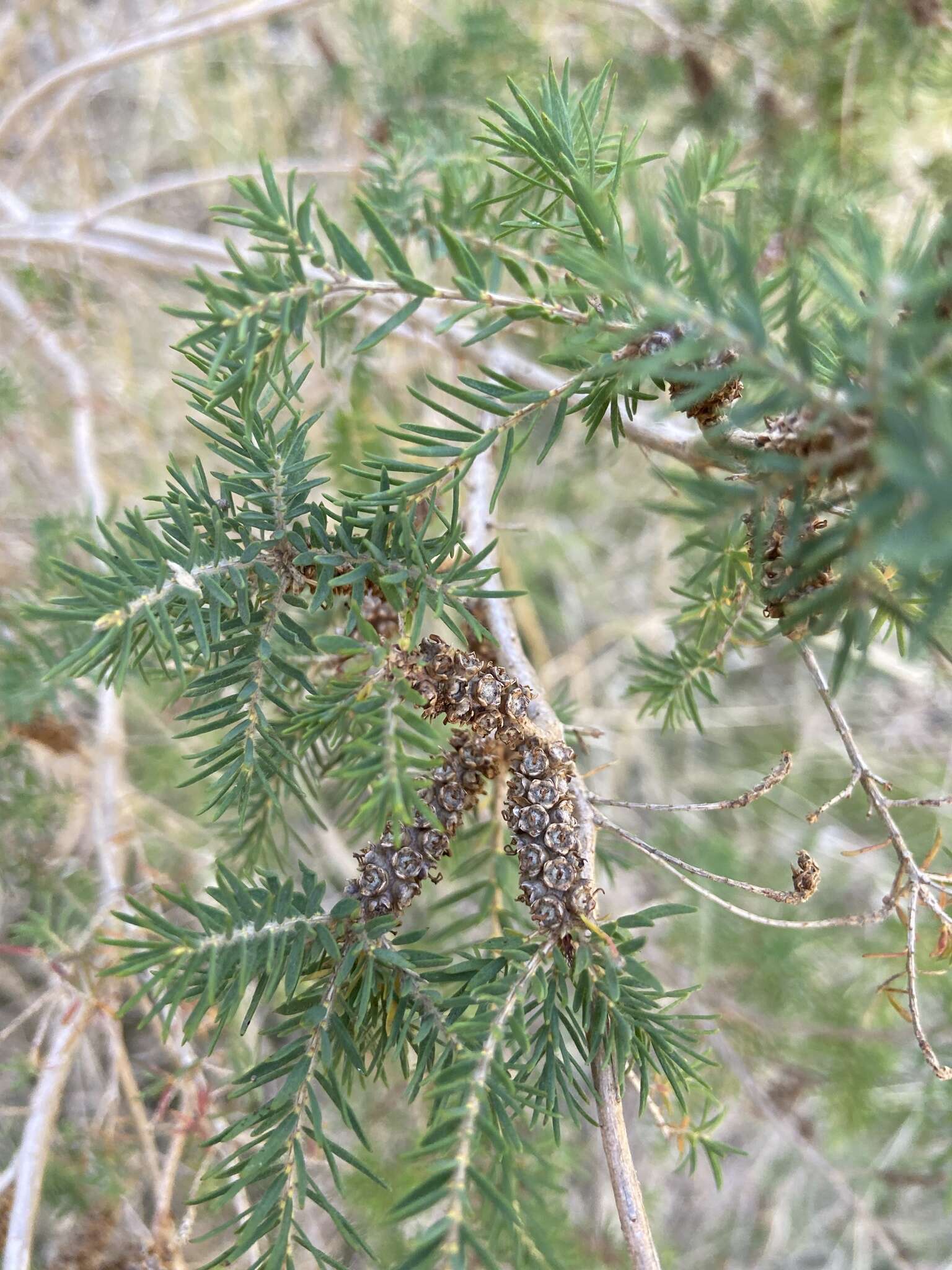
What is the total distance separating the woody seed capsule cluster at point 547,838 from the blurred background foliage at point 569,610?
0.47 feet

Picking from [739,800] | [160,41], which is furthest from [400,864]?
[160,41]

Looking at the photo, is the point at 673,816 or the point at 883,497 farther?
the point at 673,816

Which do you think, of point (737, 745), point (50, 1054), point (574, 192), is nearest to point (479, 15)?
point (574, 192)

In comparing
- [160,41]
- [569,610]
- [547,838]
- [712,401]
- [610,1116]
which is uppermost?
[160,41]

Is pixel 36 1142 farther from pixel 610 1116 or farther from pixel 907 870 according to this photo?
pixel 907 870

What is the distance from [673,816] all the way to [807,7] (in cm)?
111

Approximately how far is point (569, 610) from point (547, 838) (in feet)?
4.71

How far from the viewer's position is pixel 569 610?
1.82 meters

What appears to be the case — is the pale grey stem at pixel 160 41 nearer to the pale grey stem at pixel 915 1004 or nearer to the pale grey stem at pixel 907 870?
the pale grey stem at pixel 907 870

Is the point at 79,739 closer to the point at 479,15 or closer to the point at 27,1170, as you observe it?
the point at 27,1170

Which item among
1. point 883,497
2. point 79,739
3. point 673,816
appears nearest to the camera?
point 883,497

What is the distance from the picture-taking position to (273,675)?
1.34 ft

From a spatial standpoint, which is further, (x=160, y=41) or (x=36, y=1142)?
(x=160, y=41)

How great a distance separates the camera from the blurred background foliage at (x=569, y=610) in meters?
0.84
